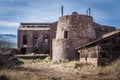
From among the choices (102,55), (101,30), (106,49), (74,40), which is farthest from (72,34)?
(101,30)

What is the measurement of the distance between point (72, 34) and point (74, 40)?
1235 mm

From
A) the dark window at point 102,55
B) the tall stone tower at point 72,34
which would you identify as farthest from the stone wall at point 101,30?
the dark window at point 102,55

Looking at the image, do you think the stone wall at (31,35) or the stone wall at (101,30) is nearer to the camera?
the stone wall at (101,30)

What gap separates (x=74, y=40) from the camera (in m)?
34.2

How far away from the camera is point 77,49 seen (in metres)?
33.4

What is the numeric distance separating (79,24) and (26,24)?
92.6 feet

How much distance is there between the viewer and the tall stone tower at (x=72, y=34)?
112 ft

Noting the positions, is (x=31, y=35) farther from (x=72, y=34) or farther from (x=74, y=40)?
(x=74, y=40)

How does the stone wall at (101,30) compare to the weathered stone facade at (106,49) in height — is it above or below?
above

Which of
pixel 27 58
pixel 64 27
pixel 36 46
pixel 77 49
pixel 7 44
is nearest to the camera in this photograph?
pixel 7 44

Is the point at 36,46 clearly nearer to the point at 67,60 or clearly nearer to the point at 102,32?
the point at 102,32

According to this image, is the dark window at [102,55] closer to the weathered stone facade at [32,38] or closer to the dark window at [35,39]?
the weathered stone facade at [32,38]

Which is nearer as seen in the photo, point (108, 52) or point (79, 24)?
point (108, 52)

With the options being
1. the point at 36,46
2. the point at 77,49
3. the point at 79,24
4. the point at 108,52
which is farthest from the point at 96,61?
the point at 36,46
